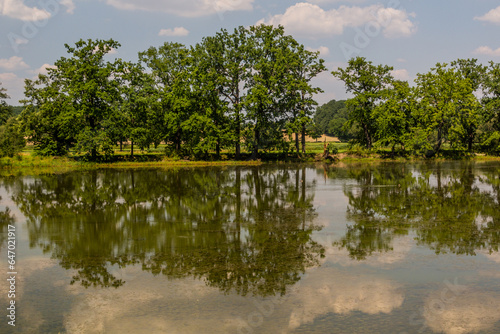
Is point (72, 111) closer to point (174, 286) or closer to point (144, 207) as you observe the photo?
point (144, 207)

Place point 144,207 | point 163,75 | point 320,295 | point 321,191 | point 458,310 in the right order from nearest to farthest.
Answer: point 458,310
point 320,295
point 144,207
point 321,191
point 163,75

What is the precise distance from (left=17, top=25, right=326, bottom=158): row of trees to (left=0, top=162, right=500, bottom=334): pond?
39418 mm

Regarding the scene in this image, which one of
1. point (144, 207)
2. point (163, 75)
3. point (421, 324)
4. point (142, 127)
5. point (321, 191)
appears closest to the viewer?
point (421, 324)

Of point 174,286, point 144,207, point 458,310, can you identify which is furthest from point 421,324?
point 144,207

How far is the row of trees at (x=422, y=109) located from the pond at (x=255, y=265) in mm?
49973

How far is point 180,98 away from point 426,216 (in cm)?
5132

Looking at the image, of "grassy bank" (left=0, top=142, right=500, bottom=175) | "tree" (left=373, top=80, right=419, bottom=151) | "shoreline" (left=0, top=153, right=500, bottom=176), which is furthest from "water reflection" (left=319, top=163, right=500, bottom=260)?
"tree" (left=373, top=80, right=419, bottom=151)

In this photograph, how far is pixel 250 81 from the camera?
70.9 m

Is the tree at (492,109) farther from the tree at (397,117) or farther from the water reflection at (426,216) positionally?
the water reflection at (426,216)

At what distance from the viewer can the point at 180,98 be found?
6744 centimetres

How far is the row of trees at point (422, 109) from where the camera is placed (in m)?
74.8

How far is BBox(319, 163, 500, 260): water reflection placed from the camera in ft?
52.9

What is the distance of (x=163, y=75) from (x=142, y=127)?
33.8ft

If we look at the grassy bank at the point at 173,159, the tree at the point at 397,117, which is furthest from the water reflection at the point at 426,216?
the tree at the point at 397,117
